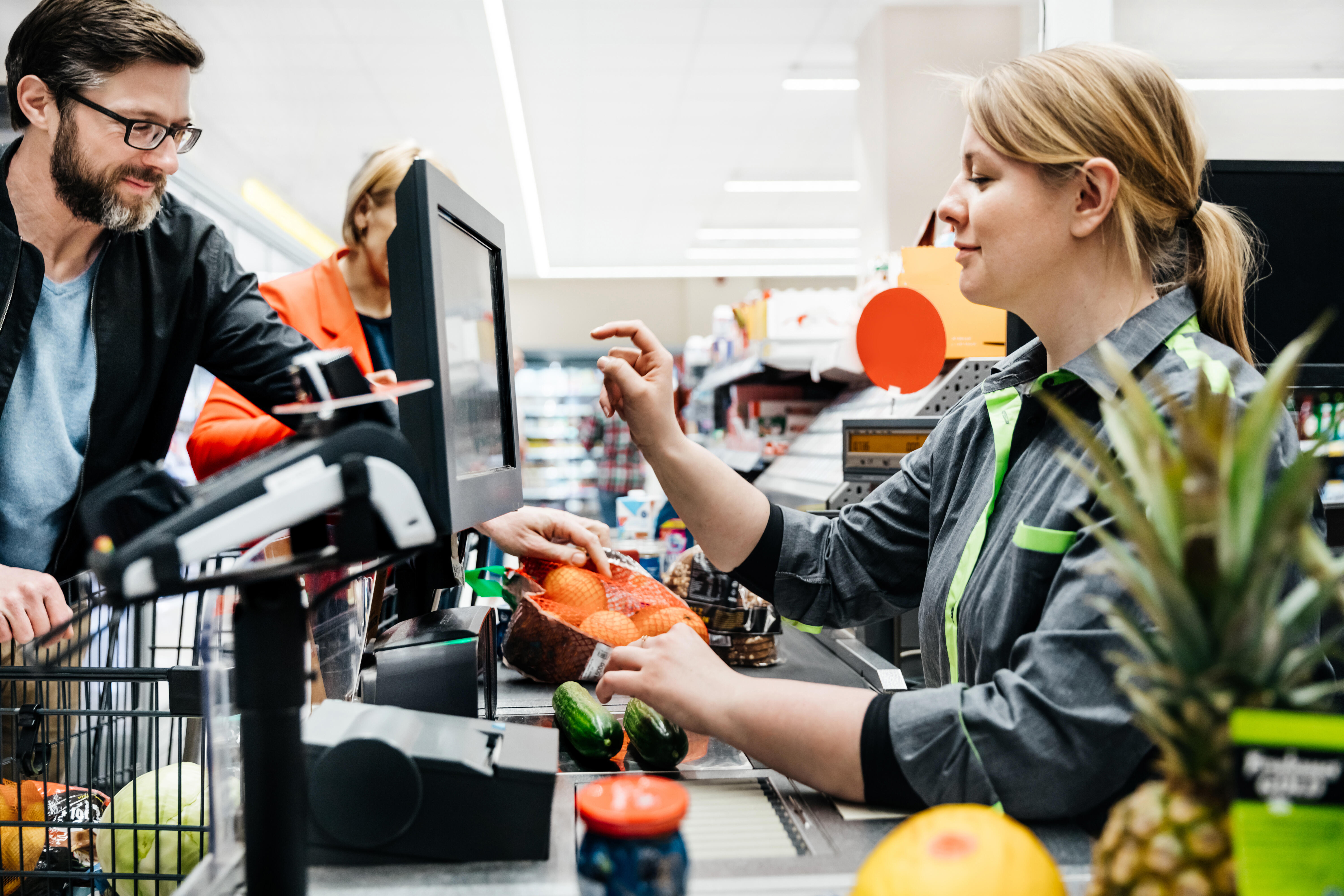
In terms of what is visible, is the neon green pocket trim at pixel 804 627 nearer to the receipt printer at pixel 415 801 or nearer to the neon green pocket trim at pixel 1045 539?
the neon green pocket trim at pixel 1045 539

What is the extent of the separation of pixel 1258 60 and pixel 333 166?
6.23 meters

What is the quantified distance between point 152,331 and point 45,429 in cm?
27

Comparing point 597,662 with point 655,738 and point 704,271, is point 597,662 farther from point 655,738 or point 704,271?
point 704,271

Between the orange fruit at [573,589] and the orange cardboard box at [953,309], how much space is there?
48.9 inches

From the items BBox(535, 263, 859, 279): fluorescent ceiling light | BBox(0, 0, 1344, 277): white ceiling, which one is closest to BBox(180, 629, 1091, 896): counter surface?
BBox(0, 0, 1344, 277): white ceiling

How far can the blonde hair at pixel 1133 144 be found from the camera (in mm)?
1072

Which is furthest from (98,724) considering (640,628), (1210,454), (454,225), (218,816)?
(1210,454)

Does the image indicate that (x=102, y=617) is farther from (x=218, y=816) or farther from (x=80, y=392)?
(x=218, y=816)

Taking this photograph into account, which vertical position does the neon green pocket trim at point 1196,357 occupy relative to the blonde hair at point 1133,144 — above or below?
below

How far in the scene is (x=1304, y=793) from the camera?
521mm

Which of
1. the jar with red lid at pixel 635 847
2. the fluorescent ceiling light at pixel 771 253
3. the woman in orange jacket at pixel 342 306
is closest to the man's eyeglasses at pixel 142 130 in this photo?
the woman in orange jacket at pixel 342 306

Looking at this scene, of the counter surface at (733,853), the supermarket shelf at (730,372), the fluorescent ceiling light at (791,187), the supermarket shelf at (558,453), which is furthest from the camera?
the supermarket shelf at (558,453)

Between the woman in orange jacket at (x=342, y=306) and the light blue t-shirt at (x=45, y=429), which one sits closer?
the light blue t-shirt at (x=45, y=429)

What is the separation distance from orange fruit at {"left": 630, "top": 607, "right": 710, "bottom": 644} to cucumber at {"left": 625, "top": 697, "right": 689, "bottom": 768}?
33 cm
